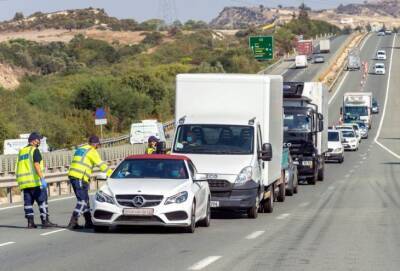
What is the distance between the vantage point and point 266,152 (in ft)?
71.4

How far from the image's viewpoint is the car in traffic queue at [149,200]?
58.4 feet

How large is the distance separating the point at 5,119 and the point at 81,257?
47835 mm

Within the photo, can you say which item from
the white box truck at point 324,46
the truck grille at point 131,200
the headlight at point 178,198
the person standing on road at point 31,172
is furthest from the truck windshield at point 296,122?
the white box truck at point 324,46

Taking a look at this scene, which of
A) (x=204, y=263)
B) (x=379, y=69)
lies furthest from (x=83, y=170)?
(x=379, y=69)

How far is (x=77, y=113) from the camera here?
2948 inches

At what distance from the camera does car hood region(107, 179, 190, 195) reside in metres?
17.9

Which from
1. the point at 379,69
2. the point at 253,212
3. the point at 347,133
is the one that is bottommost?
the point at 347,133

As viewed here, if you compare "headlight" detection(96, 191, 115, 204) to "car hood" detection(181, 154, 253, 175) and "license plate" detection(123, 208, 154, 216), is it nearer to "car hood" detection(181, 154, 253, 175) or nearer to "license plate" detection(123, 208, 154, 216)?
"license plate" detection(123, 208, 154, 216)

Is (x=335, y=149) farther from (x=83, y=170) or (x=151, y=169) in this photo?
(x=83, y=170)

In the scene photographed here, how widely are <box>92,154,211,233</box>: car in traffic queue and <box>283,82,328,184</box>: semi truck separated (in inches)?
614

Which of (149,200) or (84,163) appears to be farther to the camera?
(84,163)

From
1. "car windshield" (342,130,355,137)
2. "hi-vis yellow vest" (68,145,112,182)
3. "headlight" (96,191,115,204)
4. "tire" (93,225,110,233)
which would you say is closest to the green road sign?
"car windshield" (342,130,355,137)

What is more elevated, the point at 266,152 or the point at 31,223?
the point at 266,152

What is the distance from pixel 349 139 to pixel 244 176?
43837 millimetres
